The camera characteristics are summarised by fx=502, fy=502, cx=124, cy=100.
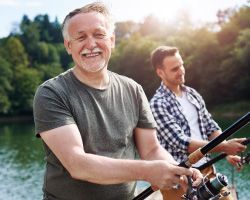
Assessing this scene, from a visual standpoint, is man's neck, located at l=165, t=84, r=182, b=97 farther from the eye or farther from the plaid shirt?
the eye

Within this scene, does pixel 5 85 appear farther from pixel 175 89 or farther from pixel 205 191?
pixel 205 191

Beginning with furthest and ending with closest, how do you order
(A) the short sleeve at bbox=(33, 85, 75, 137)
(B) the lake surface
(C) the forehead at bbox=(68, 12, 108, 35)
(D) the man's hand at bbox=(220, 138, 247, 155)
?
(B) the lake surface, (D) the man's hand at bbox=(220, 138, 247, 155), (C) the forehead at bbox=(68, 12, 108, 35), (A) the short sleeve at bbox=(33, 85, 75, 137)

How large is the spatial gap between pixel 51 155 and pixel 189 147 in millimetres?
2188

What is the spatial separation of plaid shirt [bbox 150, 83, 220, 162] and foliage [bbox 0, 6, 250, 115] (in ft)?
144

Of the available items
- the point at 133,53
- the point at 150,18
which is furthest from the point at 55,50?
the point at 133,53

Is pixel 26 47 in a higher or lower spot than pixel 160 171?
lower

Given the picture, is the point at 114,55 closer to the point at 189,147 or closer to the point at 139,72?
the point at 139,72

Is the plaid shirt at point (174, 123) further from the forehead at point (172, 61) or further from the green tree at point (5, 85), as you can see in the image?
the green tree at point (5, 85)

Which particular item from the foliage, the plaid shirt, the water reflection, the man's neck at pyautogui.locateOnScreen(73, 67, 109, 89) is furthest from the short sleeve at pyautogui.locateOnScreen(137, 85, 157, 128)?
the foliage

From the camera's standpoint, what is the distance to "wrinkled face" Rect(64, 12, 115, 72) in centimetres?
292

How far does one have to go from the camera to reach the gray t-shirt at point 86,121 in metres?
2.80

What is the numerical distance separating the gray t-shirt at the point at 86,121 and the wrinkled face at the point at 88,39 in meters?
0.13

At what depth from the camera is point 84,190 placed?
2.92 metres

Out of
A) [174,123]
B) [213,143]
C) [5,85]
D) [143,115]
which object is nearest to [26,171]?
[174,123]
